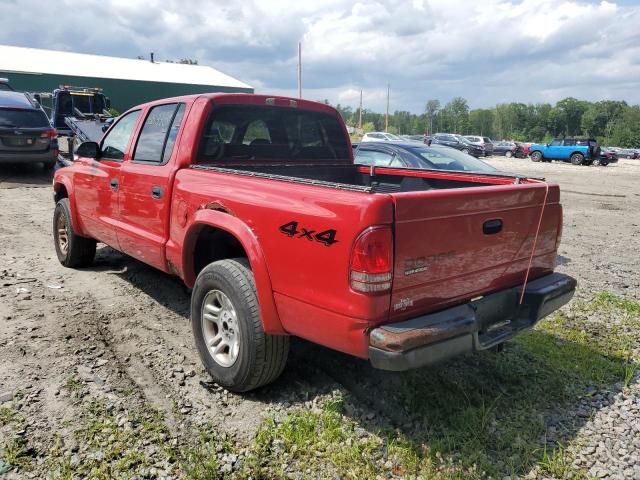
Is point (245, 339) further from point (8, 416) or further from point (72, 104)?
point (72, 104)

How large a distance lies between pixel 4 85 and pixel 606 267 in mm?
18763

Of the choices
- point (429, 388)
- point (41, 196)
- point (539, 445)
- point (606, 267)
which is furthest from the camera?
point (41, 196)

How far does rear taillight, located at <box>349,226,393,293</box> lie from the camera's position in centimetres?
240

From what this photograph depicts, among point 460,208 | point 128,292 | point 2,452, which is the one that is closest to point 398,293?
point 460,208

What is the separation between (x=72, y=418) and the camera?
297cm

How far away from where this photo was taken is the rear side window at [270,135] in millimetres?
3998

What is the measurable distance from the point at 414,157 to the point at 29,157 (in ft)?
31.6

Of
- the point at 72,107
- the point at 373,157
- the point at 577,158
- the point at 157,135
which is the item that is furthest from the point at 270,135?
the point at 577,158

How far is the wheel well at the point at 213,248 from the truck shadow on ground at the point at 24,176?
9819 millimetres

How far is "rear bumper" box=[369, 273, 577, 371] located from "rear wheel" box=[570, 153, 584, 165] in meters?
31.2

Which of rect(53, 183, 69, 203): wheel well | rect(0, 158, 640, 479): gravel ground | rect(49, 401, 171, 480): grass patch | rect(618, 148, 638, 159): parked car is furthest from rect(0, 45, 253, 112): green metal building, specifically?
rect(49, 401, 171, 480): grass patch

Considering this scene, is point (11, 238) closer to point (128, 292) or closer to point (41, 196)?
point (128, 292)

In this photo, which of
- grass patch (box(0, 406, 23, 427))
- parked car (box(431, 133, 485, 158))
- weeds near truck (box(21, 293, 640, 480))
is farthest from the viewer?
parked car (box(431, 133, 485, 158))

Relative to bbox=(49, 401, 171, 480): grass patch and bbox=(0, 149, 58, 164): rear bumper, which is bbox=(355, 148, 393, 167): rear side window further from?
bbox=(0, 149, 58, 164): rear bumper
